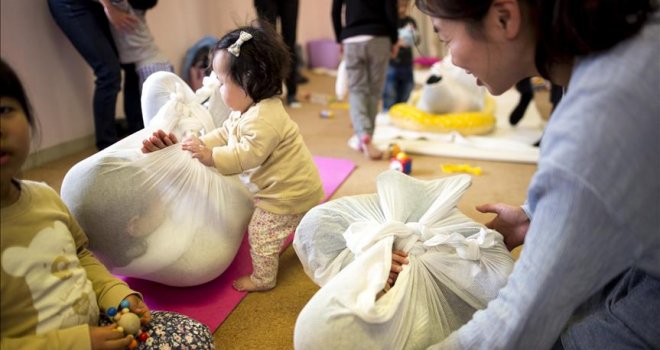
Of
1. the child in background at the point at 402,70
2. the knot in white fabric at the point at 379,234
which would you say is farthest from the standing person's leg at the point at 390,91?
the knot in white fabric at the point at 379,234

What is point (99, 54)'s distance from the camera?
2.08m

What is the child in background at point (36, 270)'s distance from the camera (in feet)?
2.43

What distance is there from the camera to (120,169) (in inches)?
43.1

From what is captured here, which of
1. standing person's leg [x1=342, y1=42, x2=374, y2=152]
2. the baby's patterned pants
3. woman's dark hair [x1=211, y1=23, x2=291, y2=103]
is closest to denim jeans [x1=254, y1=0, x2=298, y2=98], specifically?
standing person's leg [x1=342, y1=42, x2=374, y2=152]

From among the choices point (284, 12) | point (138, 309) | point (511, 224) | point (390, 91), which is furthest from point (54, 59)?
point (511, 224)

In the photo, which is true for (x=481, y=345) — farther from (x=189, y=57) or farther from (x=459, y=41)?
(x=189, y=57)

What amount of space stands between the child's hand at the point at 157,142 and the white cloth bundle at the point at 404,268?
409mm

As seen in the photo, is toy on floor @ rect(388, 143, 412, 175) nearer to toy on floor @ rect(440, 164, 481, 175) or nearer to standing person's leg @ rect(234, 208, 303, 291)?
toy on floor @ rect(440, 164, 481, 175)

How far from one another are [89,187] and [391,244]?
68 centimetres

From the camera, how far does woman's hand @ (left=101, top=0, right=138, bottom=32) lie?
1.98 metres

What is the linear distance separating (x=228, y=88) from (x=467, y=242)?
77cm

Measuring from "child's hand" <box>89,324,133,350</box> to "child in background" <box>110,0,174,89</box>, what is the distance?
1447mm

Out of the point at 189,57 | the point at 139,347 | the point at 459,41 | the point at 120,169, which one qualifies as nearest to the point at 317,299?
the point at 139,347

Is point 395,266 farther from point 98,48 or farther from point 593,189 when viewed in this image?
point 98,48
